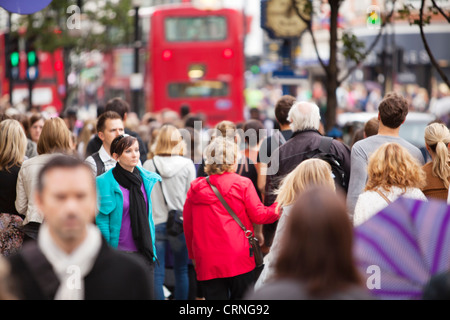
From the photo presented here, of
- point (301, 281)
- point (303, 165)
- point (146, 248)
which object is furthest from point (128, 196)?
point (301, 281)

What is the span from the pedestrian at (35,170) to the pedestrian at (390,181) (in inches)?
96.0

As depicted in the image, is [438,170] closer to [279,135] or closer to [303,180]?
[303,180]

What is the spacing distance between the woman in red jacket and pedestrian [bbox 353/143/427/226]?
1198 mm

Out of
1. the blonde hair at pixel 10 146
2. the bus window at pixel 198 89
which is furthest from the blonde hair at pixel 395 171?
the bus window at pixel 198 89

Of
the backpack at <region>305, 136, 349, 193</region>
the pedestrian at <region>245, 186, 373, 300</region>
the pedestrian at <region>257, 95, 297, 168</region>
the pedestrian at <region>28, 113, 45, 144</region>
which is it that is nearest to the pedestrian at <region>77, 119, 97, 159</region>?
the pedestrian at <region>28, 113, 45, 144</region>

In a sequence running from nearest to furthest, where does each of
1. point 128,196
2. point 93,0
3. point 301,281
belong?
point 301,281 → point 128,196 → point 93,0

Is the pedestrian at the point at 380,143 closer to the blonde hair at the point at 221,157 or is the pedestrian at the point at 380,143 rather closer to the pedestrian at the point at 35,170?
the blonde hair at the point at 221,157

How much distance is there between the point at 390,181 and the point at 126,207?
2.03 meters

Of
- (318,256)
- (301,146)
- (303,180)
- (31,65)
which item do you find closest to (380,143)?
(301,146)

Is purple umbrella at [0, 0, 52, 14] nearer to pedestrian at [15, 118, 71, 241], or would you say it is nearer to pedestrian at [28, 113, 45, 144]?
pedestrian at [15, 118, 71, 241]

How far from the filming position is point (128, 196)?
20.5ft

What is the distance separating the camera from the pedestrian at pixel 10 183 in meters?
6.51
